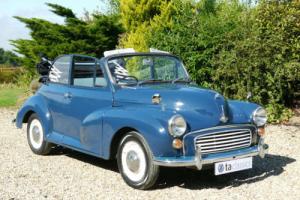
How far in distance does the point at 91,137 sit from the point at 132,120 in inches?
39.9

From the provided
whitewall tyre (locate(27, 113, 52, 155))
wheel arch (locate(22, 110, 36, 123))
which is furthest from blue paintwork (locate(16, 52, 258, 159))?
wheel arch (locate(22, 110, 36, 123))

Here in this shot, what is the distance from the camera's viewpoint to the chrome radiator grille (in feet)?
19.3

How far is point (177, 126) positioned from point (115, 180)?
4.52ft

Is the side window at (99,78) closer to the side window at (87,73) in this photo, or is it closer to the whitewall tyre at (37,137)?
the side window at (87,73)

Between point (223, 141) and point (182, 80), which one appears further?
point (182, 80)

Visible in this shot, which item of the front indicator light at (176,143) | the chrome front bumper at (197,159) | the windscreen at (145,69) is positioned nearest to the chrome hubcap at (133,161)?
the chrome front bumper at (197,159)

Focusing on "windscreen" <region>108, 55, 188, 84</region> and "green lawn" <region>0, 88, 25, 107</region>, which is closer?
"windscreen" <region>108, 55, 188, 84</region>

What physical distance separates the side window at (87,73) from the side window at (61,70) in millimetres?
132

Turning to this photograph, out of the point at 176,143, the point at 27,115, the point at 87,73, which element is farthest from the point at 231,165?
the point at 27,115

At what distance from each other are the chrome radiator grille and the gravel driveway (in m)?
0.51

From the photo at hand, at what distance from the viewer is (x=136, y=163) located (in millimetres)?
6148

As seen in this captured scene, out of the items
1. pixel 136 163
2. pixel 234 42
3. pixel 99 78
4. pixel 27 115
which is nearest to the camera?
pixel 136 163

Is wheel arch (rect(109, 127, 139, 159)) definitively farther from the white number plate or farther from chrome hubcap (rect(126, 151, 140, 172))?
the white number plate

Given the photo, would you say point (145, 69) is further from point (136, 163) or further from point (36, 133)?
point (36, 133)
